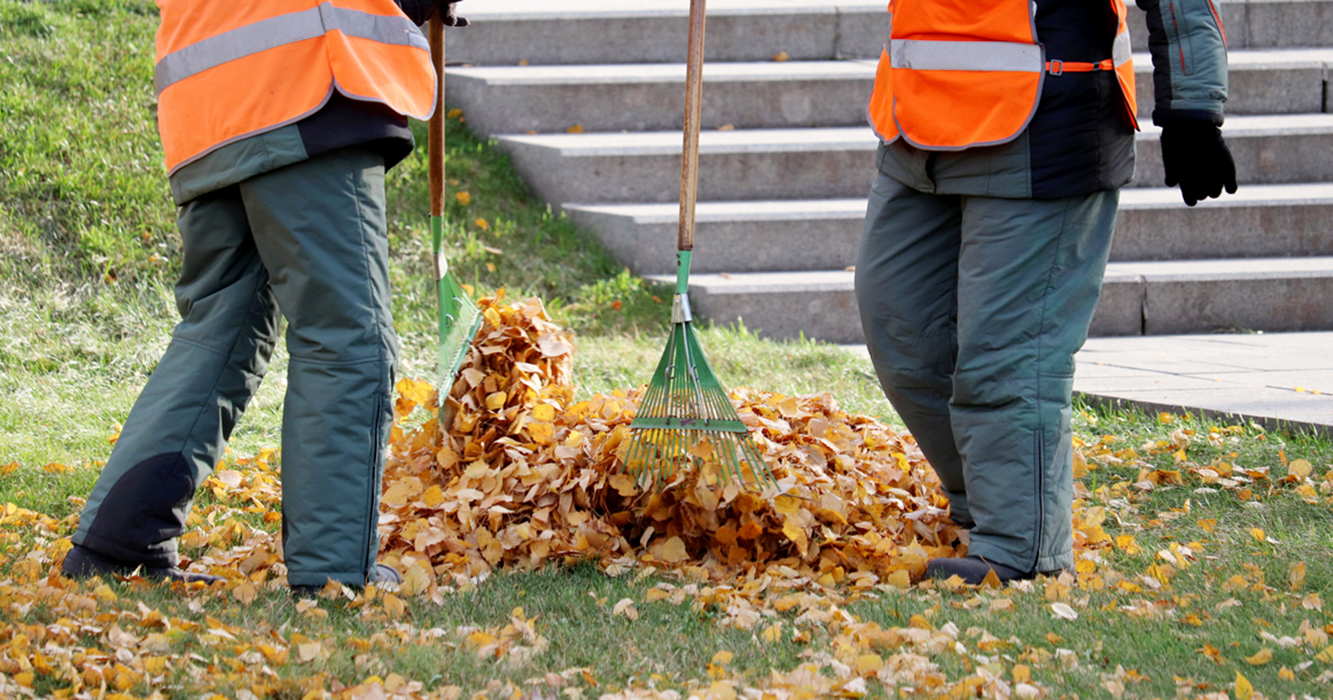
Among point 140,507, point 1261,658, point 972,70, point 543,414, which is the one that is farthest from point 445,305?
point 1261,658

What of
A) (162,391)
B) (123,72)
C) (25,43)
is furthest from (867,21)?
(162,391)

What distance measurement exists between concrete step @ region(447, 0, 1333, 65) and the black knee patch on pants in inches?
198

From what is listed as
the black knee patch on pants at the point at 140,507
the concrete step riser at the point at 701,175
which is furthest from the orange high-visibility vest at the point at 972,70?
the concrete step riser at the point at 701,175

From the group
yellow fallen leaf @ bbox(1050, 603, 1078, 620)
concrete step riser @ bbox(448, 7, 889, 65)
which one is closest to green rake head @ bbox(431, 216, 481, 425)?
yellow fallen leaf @ bbox(1050, 603, 1078, 620)

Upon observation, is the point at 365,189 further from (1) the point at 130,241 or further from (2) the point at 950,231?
(1) the point at 130,241

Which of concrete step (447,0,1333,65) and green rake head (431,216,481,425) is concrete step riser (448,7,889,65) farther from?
green rake head (431,216,481,425)

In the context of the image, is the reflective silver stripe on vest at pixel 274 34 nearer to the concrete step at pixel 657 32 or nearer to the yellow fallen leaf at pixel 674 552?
the yellow fallen leaf at pixel 674 552

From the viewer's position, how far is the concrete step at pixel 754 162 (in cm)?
638

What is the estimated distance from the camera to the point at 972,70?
8.79ft

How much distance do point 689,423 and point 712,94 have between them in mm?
4256

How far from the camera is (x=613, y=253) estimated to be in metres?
6.12

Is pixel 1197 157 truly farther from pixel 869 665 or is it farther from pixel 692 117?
pixel 869 665

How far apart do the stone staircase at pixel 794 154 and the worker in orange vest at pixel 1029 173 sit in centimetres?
290

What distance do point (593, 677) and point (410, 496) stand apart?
4.06 feet
